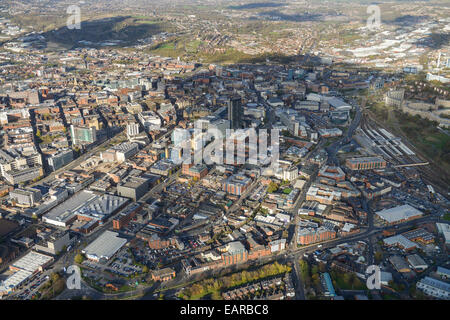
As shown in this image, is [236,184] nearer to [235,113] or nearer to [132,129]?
[235,113]

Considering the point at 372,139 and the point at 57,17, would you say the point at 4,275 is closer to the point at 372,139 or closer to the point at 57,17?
the point at 372,139

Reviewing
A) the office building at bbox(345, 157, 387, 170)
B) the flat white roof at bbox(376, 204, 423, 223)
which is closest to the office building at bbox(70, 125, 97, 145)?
the office building at bbox(345, 157, 387, 170)

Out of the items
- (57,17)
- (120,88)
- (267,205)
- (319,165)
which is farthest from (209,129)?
(57,17)

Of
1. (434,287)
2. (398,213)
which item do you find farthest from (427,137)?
(434,287)

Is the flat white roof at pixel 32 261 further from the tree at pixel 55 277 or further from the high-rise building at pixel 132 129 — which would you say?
the high-rise building at pixel 132 129

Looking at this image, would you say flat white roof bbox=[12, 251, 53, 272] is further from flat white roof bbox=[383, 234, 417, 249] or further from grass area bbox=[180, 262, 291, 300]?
flat white roof bbox=[383, 234, 417, 249]
